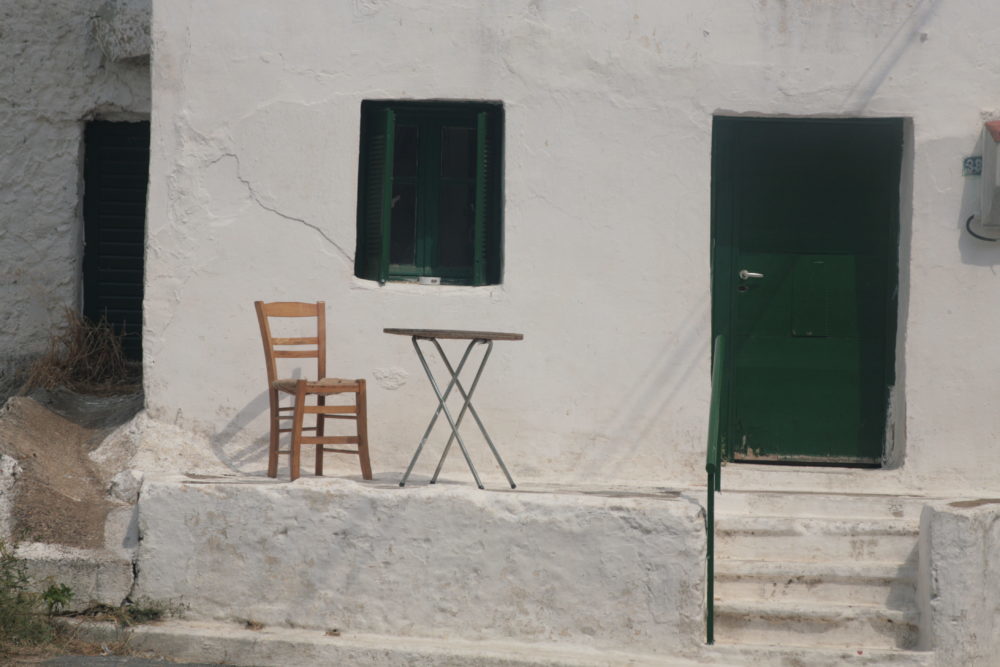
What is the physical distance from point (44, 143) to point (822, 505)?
5.56m

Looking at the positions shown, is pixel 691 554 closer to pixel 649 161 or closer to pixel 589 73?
pixel 649 161

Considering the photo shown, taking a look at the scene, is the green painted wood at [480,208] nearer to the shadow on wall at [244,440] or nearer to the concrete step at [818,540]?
the shadow on wall at [244,440]

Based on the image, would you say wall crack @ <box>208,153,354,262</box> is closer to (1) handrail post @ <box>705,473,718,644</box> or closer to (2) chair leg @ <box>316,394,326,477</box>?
(2) chair leg @ <box>316,394,326,477</box>

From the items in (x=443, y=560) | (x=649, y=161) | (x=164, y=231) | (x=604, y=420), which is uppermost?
(x=649, y=161)

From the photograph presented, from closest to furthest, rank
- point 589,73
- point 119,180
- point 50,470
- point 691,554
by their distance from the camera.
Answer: point 691,554, point 50,470, point 589,73, point 119,180

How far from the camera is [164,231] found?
22.5ft

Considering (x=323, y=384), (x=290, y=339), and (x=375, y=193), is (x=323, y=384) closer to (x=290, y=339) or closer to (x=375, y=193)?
(x=290, y=339)

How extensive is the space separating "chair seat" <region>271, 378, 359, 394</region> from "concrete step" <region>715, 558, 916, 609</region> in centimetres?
202

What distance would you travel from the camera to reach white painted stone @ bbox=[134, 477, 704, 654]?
18.2 feet

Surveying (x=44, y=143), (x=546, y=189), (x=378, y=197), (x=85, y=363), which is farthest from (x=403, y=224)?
(x=44, y=143)

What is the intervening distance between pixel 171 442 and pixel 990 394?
175 inches

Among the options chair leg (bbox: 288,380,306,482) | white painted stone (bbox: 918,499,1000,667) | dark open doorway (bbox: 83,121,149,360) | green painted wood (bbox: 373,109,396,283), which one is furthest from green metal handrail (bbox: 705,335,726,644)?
dark open doorway (bbox: 83,121,149,360)

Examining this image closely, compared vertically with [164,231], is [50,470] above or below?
below

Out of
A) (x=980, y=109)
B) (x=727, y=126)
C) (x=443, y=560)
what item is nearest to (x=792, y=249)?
(x=727, y=126)
